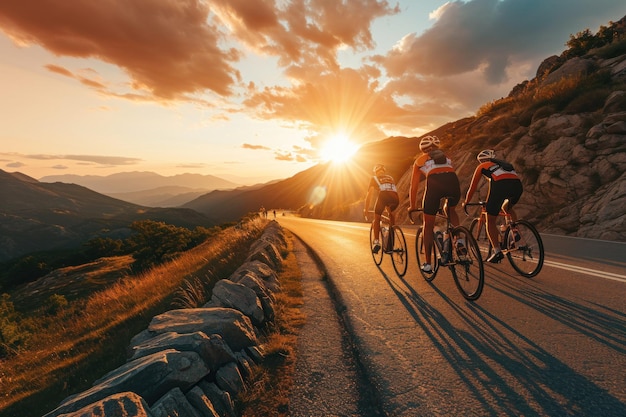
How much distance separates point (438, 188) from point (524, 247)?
2.05 metres

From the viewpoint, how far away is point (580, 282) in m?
5.62

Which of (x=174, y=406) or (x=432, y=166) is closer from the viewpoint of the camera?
(x=174, y=406)

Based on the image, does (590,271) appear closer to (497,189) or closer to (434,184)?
(497,189)

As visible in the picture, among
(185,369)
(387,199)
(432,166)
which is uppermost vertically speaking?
(432,166)

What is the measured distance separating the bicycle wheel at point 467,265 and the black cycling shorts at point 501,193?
1248 millimetres

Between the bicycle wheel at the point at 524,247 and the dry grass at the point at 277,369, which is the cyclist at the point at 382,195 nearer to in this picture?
the bicycle wheel at the point at 524,247

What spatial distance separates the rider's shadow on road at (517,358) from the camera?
266 cm

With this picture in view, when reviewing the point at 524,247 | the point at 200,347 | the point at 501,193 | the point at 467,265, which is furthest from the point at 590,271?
the point at 200,347

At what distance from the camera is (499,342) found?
12.4ft

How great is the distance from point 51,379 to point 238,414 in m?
5.79

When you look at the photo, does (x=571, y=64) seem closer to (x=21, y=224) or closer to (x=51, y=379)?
(x=51, y=379)

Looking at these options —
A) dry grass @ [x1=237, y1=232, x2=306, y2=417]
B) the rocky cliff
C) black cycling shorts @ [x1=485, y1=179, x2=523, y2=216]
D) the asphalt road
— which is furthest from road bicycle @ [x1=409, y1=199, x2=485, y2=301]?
the rocky cliff

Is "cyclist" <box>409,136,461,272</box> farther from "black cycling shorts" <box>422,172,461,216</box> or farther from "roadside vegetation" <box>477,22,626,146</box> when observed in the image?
"roadside vegetation" <box>477,22,626,146</box>

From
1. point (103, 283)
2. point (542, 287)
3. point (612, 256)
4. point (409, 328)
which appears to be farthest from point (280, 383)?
point (103, 283)
